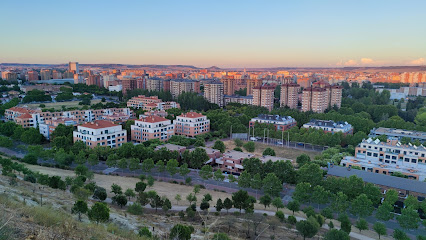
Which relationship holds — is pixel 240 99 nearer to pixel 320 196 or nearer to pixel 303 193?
pixel 303 193

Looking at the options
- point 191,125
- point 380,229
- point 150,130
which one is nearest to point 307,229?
point 380,229

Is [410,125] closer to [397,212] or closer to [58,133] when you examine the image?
[397,212]

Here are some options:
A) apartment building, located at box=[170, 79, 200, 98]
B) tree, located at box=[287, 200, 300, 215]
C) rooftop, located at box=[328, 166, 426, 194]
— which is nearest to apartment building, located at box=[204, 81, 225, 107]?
apartment building, located at box=[170, 79, 200, 98]

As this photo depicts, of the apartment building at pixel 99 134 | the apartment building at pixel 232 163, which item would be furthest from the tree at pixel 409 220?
the apartment building at pixel 99 134

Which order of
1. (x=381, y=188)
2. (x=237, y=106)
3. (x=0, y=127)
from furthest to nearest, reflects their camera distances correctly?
(x=237, y=106)
(x=0, y=127)
(x=381, y=188)

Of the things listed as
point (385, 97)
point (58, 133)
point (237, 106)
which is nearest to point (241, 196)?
point (58, 133)

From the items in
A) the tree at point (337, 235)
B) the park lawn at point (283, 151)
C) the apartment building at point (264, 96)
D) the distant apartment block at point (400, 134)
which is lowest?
the park lawn at point (283, 151)

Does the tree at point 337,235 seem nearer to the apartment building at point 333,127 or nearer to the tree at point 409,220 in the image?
the tree at point 409,220
